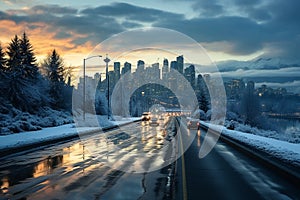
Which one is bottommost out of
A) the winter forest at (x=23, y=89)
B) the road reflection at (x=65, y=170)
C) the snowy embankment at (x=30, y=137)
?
the snowy embankment at (x=30, y=137)

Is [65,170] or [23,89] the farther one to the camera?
[23,89]

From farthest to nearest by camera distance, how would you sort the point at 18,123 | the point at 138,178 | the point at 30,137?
1. the point at 18,123
2. the point at 30,137
3. the point at 138,178

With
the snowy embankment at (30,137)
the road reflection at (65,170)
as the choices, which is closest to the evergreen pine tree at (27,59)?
the snowy embankment at (30,137)

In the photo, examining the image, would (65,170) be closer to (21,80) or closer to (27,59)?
(21,80)

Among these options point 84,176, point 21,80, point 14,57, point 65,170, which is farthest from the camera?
point 14,57

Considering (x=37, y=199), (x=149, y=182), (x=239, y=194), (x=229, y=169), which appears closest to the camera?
(x=37, y=199)

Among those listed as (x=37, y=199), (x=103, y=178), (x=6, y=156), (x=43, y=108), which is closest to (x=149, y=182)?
(x=103, y=178)

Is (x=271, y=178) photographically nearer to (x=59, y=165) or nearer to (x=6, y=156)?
(x=59, y=165)

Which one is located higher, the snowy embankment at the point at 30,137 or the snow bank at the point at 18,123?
the snow bank at the point at 18,123

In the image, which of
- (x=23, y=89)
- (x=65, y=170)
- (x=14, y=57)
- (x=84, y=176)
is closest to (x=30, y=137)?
(x=65, y=170)

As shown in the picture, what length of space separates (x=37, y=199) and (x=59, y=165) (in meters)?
5.93

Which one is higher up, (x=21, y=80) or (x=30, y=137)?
(x=21, y=80)

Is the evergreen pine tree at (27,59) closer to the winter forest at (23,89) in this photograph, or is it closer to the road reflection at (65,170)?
the winter forest at (23,89)

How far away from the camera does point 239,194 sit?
935 centimetres
